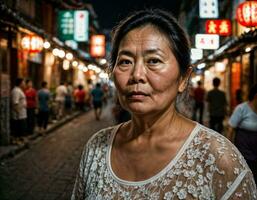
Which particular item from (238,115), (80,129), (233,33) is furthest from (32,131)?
(233,33)

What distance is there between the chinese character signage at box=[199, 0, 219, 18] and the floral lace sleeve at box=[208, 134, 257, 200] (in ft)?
65.0

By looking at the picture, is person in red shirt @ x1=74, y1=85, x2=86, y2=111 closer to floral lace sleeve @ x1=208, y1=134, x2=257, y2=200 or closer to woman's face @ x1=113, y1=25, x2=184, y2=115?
woman's face @ x1=113, y1=25, x2=184, y2=115

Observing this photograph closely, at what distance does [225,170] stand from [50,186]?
6423 mm

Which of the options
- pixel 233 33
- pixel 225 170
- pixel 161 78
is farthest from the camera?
pixel 233 33

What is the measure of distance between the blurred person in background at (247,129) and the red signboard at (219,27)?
16479mm

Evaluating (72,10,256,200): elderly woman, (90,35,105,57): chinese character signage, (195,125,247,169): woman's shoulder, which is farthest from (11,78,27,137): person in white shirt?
(90,35,105,57): chinese character signage

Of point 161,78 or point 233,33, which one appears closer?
point 161,78

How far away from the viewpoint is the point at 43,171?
9023mm

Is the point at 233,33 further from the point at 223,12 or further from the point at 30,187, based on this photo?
the point at 30,187

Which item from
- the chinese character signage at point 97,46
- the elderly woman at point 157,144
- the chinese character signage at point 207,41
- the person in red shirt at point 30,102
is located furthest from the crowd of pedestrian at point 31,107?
the chinese character signage at point 97,46

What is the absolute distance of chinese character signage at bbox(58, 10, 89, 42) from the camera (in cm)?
2569

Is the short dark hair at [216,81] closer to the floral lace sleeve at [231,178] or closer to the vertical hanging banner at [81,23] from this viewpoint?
the floral lace sleeve at [231,178]

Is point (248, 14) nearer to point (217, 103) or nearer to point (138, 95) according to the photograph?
point (217, 103)

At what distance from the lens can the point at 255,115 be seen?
17.8 feet
